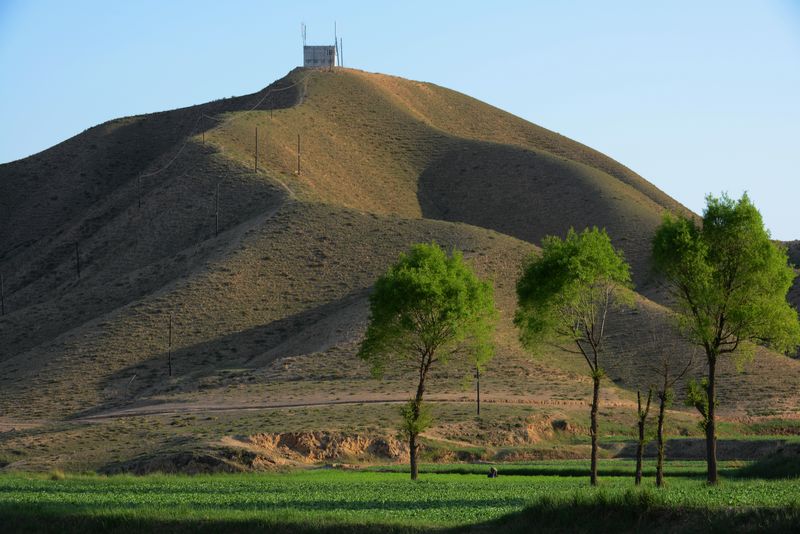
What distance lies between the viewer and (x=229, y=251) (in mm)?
114938

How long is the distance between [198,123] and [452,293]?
136337mm

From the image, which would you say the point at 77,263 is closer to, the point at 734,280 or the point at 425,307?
the point at 425,307

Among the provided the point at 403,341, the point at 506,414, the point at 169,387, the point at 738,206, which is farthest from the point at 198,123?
the point at 738,206

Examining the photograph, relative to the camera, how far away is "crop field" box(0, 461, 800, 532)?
2769cm

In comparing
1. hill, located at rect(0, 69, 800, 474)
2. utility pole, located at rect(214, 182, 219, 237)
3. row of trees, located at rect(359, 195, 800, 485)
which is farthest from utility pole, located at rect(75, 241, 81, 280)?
row of trees, located at rect(359, 195, 800, 485)

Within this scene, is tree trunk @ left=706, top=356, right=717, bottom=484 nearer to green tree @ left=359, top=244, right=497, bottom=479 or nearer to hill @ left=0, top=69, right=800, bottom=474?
hill @ left=0, top=69, right=800, bottom=474

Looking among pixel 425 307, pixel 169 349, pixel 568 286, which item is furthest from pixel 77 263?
pixel 568 286

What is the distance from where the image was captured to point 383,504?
34344mm

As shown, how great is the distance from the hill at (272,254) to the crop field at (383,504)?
14.7 m

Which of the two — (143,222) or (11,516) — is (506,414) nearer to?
(11,516)

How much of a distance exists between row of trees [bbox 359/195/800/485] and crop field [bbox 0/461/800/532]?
4636 mm

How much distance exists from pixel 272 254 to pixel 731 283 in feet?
247

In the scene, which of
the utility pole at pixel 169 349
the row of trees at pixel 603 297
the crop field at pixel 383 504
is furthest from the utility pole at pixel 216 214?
the crop field at pixel 383 504

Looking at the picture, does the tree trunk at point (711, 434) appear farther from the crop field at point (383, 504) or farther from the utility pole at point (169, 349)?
the utility pole at point (169, 349)
